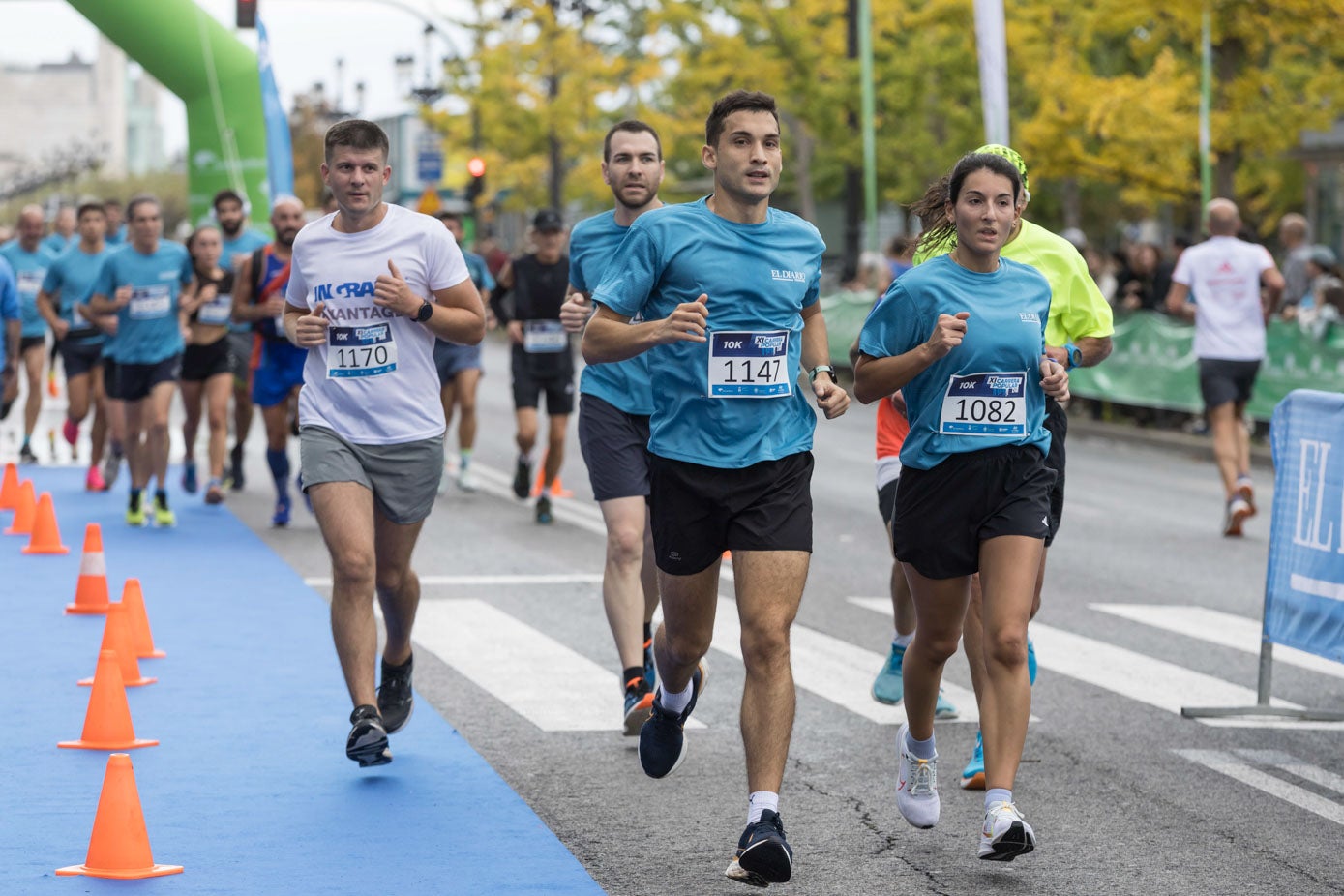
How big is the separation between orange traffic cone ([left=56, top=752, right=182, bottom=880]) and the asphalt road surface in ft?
3.32

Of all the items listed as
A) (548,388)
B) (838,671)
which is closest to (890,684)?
(838,671)

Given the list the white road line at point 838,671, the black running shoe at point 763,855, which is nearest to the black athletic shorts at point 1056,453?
the white road line at point 838,671

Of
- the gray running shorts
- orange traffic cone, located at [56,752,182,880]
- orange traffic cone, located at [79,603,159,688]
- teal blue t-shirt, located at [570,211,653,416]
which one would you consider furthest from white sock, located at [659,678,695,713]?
orange traffic cone, located at [79,603,159,688]

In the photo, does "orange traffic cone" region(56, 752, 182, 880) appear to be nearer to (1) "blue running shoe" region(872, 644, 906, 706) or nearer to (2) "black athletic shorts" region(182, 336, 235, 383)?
(1) "blue running shoe" region(872, 644, 906, 706)

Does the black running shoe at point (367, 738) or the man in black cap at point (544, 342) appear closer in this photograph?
the black running shoe at point (367, 738)

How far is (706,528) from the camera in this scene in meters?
5.84

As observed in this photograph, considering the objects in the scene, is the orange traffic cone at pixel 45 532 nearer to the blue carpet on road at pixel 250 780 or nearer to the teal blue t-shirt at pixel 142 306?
the teal blue t-shirt at pixel 142 306

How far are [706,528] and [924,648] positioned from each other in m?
0.73

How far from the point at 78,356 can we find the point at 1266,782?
12231mm

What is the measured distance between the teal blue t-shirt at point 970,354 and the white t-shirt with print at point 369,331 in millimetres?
1615

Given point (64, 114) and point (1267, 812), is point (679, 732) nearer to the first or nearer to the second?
point (1267, 812)

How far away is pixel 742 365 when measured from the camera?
18.9ft

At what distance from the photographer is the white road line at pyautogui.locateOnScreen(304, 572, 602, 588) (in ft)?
37.6

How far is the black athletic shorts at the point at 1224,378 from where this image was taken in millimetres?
14391
